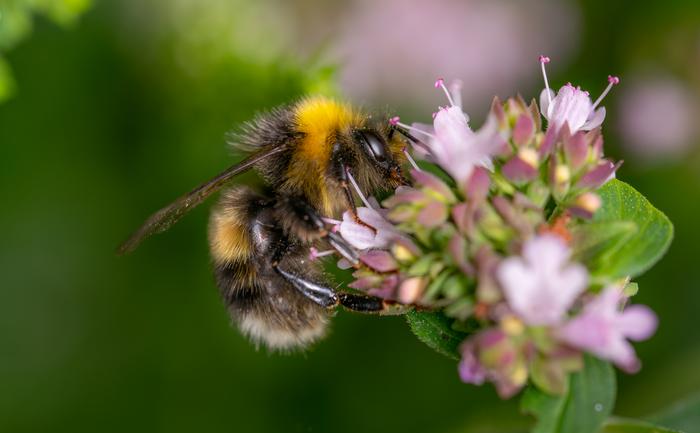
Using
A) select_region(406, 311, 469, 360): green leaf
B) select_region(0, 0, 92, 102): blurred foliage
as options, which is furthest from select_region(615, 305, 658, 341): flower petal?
select_region(0, 0, 92, 102): blurred foliage

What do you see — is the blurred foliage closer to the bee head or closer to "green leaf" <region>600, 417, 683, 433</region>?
the bee head

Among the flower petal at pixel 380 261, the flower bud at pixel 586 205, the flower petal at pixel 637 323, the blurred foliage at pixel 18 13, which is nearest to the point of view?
the flower petal at pixel 637 323

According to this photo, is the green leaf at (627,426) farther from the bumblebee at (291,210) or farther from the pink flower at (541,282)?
the bumblebee at (291,210)

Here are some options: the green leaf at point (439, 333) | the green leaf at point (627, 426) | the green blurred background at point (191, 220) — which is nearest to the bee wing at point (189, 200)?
the green leaf at point (439, 333)

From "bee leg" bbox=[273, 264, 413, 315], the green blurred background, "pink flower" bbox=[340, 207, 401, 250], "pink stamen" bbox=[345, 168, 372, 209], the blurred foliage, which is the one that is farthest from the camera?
the green blurred background

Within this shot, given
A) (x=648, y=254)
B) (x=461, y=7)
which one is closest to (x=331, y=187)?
(x=648, y=254)
